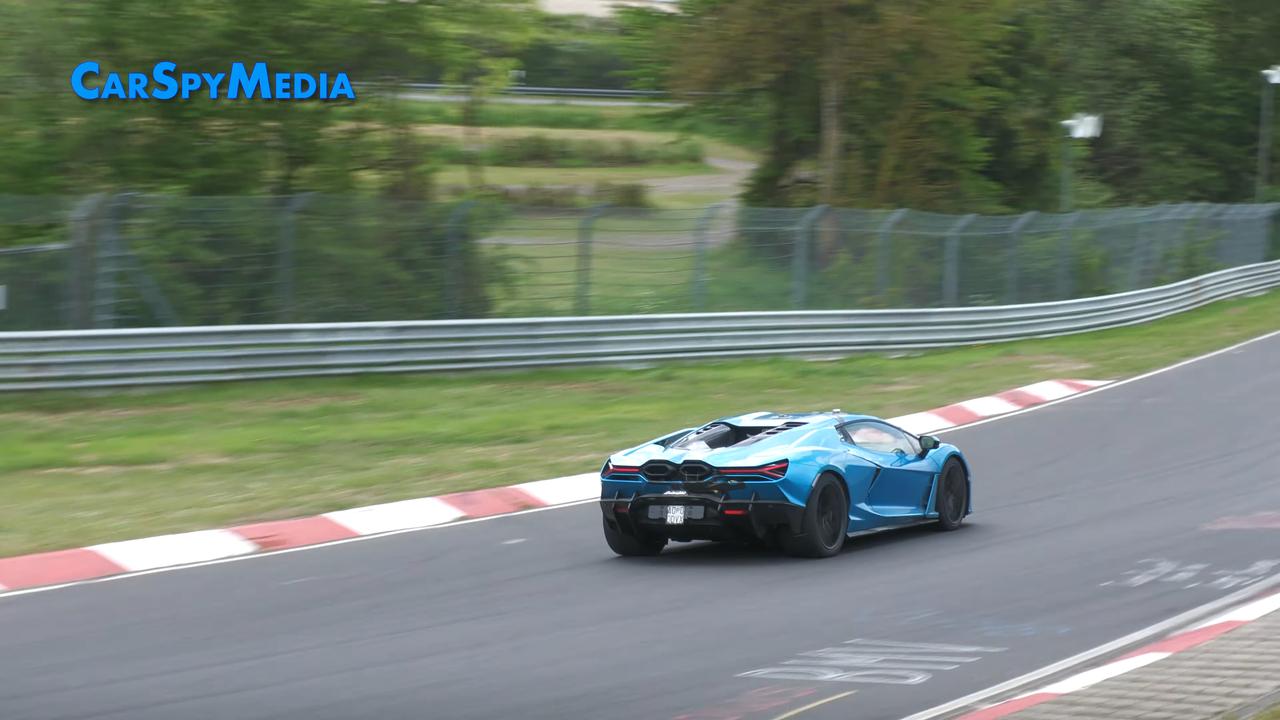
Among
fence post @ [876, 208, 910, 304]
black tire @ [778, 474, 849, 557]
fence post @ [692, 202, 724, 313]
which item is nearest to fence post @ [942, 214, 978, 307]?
fence post @ [876, 208, 910, 304]

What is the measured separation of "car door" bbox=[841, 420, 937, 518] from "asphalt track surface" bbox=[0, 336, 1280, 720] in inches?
13.0

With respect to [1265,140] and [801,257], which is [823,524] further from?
[1265,140]

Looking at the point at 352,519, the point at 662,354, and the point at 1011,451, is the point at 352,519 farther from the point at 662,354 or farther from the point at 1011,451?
the point at 662,354

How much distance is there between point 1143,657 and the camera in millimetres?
7520

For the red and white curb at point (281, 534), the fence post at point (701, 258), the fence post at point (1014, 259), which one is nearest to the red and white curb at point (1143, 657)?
the red and white curb at point (281, 534)

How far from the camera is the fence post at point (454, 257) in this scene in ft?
69.5

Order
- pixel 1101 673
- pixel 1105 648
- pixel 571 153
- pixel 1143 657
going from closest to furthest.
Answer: pixel 1101 673 < pixel 1143 657 < pixel 1105 648 < pixel 571 153

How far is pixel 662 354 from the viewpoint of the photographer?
2280 cm

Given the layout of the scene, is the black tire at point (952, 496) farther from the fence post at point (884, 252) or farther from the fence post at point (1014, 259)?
the fence post at point (1014, 259)

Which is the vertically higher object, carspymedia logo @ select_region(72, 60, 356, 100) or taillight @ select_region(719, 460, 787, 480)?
carspymedia logo @ select_region(72, 60, 356, 100)

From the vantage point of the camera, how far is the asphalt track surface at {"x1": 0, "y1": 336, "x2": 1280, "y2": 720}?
7.29 m

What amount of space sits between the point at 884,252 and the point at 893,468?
15242 millimetres

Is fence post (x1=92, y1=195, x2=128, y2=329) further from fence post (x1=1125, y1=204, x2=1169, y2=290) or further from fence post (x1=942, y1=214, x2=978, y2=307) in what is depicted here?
fence post (x1=1125, y1=204, x2=1169, y2=290)

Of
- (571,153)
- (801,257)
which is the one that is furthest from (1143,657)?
(571,153)
